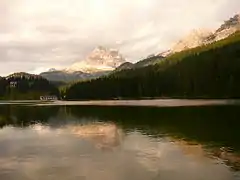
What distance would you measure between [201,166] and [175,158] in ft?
16.4

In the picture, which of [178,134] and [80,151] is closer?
[80,151]

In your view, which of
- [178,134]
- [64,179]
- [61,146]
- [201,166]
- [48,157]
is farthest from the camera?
[178,134]

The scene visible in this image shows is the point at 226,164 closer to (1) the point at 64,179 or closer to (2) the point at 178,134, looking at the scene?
(1) the point at 64,179

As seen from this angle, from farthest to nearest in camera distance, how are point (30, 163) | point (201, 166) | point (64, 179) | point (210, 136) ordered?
point (210, 136), point (30, 163), point (201, 166), point (64, 179)

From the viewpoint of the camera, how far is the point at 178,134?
198 feet

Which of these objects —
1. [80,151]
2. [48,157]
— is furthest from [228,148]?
[48,157]

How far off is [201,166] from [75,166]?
39.5 ft

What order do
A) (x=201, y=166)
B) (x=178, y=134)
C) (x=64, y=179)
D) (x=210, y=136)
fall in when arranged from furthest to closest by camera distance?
(x=178, y=134) → (x=210, y=136) → (x=201, y=166) → (x=64, y=179)

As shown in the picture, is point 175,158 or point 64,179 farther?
point 175,158

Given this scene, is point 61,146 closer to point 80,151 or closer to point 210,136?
point 80,151

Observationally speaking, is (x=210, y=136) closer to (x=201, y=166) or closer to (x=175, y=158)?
(x=175, y=158)

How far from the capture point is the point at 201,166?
1425 inches

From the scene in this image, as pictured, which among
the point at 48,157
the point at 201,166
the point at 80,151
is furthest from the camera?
the point at 80,151

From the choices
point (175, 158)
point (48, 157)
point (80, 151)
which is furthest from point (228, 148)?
point (48, 157)
